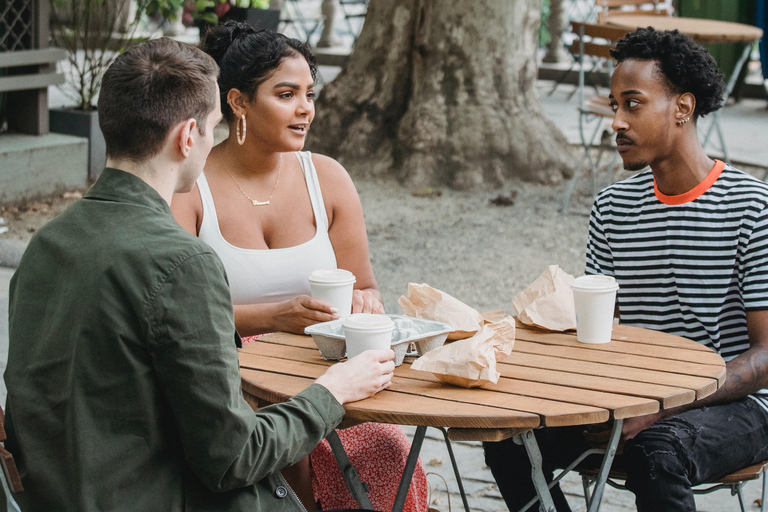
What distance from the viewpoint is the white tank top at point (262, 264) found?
276 centimetres

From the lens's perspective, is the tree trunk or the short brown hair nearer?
the short brown hair

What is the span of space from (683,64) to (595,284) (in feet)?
2.72

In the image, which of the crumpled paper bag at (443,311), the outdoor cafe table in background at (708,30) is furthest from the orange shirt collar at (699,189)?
the outdoor cafe table in background at (708,30)

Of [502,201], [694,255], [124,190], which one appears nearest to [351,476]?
[124,190]

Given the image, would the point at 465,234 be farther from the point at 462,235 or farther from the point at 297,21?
the point at 297,21

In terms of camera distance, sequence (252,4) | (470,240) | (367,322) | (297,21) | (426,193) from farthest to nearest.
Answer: (297,21), (252,4), (426,193), (470,240), (367,322)

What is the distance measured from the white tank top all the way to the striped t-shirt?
89cm

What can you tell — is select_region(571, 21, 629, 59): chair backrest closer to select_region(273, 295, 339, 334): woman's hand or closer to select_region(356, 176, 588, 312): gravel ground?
select_region(356, 176, 588, 312): gravel ground

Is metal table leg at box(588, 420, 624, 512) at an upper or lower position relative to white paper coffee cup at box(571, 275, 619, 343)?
lower

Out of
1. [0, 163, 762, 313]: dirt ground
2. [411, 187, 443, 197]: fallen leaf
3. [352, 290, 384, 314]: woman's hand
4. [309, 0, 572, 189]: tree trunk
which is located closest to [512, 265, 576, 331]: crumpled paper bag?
[352, 290, 384, 314]: woman's hand

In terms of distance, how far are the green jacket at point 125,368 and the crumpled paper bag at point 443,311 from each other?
78 cm

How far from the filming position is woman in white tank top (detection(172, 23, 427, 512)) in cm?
277

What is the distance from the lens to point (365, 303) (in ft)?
8.79

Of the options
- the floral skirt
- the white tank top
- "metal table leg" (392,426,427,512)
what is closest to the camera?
"metal table leg" (392,426,427,512)
